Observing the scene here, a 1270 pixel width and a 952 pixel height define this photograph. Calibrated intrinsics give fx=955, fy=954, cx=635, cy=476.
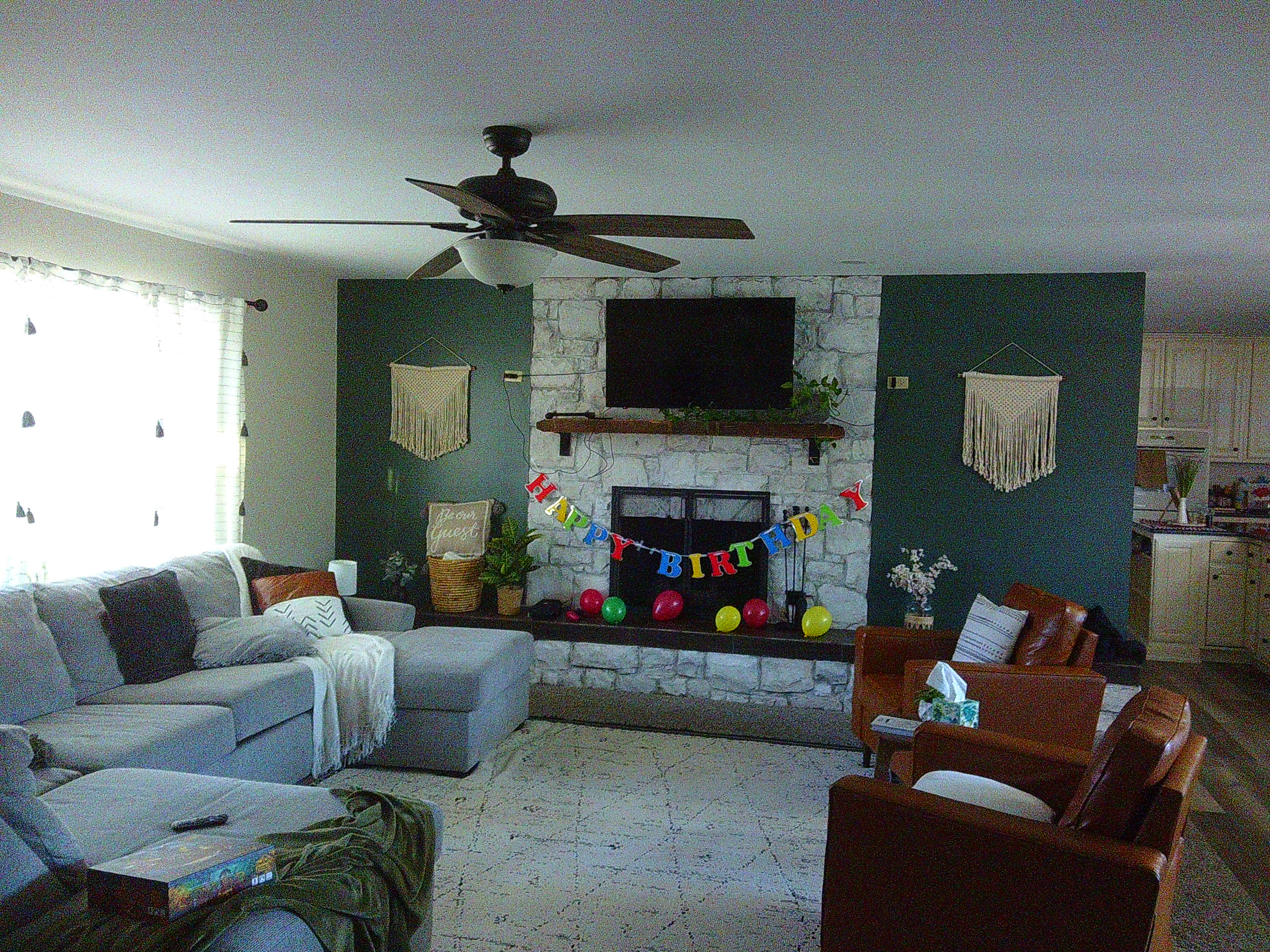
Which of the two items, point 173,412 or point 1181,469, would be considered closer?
point 173,412

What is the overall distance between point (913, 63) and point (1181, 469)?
21.0ft

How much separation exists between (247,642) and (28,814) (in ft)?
6.32

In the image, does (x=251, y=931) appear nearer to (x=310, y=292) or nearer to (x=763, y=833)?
(x=763, y=833)

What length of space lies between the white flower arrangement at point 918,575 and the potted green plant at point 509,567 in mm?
2226

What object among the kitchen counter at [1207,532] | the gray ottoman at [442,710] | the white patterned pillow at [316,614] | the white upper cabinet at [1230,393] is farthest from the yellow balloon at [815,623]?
the white upper cabinet at [1230,393]

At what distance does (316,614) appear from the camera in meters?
4.60

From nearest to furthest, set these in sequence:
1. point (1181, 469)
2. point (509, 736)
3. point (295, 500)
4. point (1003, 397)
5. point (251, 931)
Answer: point (251, 931) → point (509, 736) → point (1003, 397) → point (295, 500) → point (1181, 469)

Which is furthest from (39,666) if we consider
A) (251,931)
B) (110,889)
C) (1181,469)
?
(1181,469)

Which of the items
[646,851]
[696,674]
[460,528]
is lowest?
[646,851]

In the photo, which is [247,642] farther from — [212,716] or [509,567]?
[509,567]

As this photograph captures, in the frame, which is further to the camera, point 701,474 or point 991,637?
point 701,474

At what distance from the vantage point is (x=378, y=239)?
16.1 feet

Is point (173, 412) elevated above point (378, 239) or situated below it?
below

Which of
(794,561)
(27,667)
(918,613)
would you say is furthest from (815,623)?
(27,667)
